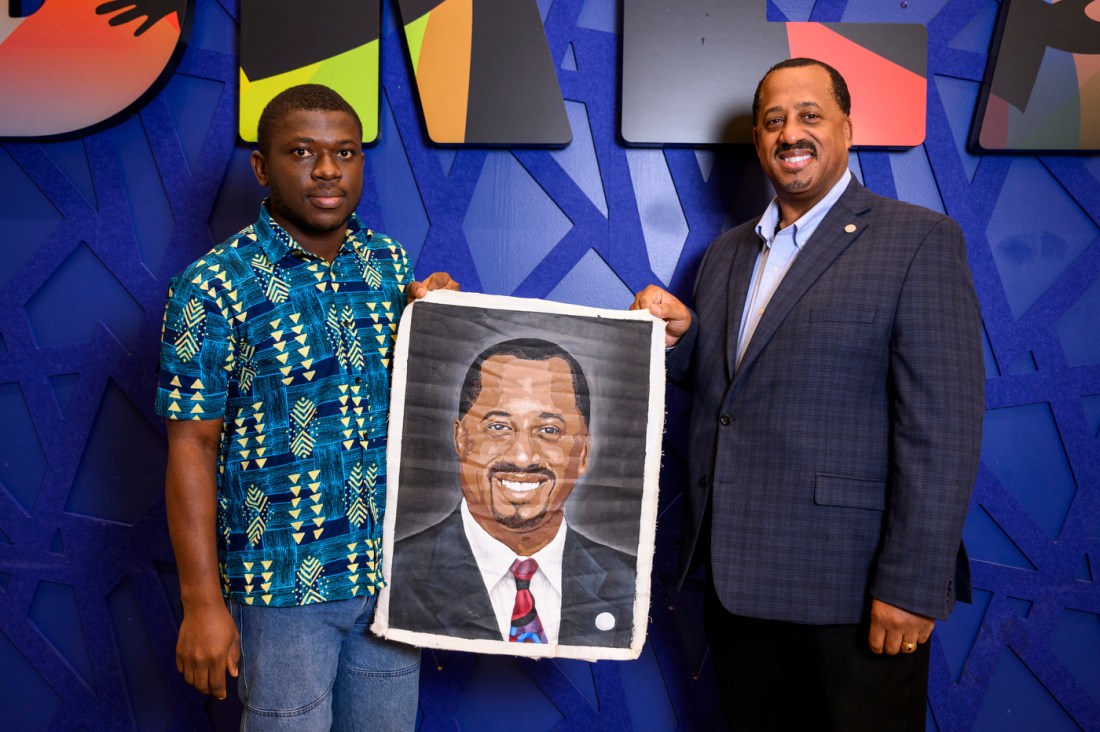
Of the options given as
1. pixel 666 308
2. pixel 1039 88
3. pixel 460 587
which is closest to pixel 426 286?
pixel 666 308

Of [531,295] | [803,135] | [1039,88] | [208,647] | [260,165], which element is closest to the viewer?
[208,647]

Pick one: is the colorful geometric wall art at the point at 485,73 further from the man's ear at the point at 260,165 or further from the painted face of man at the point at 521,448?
the painted face of man at the point at 521,448

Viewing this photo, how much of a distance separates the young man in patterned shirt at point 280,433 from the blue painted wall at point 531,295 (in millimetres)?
588

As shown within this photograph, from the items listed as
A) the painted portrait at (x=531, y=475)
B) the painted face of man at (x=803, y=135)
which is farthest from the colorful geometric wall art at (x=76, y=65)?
the painted face of man at (x=803, y=135)

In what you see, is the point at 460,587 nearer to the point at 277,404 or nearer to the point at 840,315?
the point at 277,404

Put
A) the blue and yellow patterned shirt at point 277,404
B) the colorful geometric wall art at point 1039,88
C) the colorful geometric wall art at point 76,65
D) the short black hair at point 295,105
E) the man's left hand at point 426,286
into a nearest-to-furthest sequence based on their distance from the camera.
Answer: the blue and yellow patterned shirt at point 277,404, the short black hair at point 295,105, the man's left hand at point 426,286, the colorful geometric wall art at point 1039,88, the colorful geometric wall art at point 76,65

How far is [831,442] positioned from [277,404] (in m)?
1.00

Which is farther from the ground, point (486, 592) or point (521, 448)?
point (521, 448)

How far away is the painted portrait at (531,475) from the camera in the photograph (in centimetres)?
149

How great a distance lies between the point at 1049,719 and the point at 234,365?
7.02ft

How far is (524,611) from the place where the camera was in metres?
1.50

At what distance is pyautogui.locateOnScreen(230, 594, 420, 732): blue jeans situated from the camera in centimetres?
135

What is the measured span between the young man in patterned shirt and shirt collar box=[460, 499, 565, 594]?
0.19m

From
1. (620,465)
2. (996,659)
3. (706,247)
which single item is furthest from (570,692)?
(706,247)
